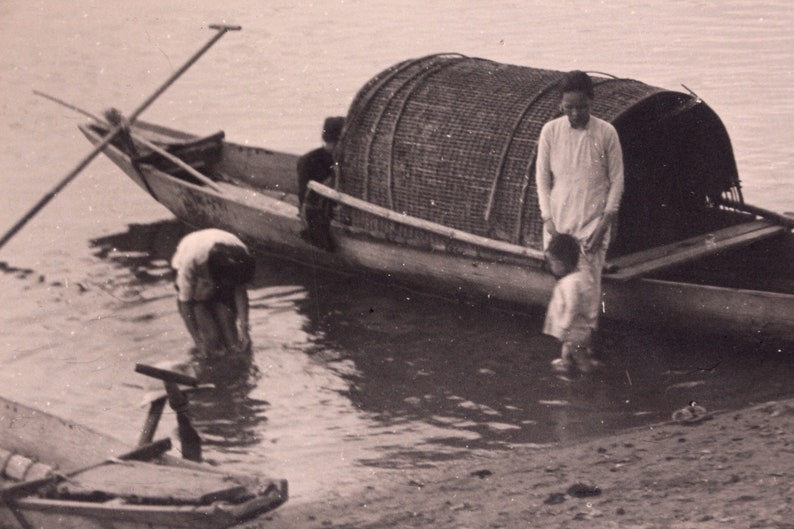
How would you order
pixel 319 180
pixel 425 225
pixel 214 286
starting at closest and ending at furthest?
1. pixel 214 286
2. pixel 425 225
3. pixel 319 180

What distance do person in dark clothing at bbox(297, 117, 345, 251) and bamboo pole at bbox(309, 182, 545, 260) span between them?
0.40 feet

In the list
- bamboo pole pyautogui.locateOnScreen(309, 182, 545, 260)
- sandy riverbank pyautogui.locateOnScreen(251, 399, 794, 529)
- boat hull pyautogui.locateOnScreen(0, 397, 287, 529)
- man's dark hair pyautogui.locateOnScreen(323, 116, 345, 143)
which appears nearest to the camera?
boat hull pyautogui.locateOnScreen(0, 397, 287, 529)

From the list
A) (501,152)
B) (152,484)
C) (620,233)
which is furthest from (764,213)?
(152,484)

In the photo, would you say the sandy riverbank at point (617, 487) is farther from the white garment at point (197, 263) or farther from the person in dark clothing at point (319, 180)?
the person in dark clothing at point (319, 180)

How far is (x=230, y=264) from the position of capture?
7.77 meters

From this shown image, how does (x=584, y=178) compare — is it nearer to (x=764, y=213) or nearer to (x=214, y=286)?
(x=764, y=213)

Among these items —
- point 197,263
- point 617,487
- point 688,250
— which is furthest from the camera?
point 688,250

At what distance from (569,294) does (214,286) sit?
237 cm

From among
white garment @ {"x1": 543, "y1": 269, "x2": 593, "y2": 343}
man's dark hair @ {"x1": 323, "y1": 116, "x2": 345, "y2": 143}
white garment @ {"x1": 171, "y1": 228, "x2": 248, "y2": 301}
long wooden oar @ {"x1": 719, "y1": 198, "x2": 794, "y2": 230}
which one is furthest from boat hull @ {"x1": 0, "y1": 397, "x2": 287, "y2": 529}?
long wooden oar @ {"x1": 719, "y1": 198, "x2": 794, "y2": 230}

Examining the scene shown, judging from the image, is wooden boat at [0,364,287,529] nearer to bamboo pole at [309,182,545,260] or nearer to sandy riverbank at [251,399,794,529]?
sandy riverbank at [251,399,794,529]

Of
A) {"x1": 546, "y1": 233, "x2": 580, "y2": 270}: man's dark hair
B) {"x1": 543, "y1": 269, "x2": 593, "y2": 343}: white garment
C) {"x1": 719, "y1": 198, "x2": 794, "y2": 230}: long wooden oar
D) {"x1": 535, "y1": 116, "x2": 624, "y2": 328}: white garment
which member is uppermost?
{"x1": 535, "y1": 116, "x2": 624, "y2": 328}: white garment

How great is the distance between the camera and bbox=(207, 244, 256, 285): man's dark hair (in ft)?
25.5

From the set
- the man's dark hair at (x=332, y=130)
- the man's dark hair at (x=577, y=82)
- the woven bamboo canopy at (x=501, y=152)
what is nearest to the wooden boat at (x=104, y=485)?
the man's dark hair at (x=577, y=82)

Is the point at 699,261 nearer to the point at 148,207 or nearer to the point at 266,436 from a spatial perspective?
the point at 266,436
